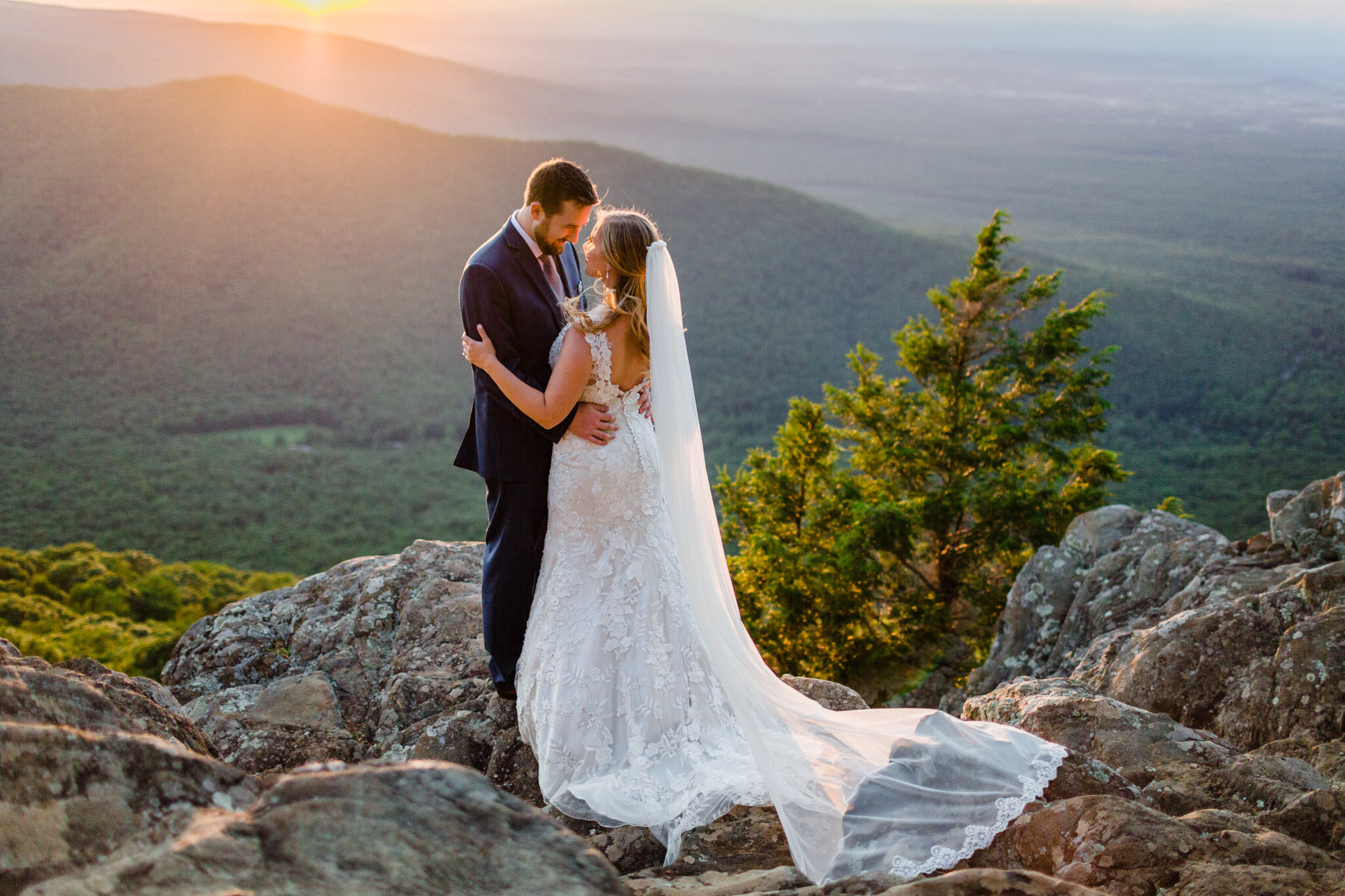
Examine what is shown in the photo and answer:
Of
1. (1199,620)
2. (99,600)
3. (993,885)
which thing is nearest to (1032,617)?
(1199,620)

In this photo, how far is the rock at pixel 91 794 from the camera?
163cm

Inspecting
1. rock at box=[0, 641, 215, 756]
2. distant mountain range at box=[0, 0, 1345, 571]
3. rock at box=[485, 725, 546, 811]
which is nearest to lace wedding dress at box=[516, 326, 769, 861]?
rock at box=[485, 725, 546, 811]

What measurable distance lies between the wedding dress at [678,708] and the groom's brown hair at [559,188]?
0.54 meters

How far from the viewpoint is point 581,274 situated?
5109 mm

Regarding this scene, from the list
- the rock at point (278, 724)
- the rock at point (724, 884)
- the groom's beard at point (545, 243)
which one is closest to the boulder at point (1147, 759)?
the rock at point (724, 884)

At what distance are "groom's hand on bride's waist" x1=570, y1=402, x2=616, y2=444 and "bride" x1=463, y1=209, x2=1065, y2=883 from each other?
0.17ft

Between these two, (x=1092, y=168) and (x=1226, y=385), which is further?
(x=1092, y=168)

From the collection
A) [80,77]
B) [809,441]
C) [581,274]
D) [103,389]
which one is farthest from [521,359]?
[80,77]

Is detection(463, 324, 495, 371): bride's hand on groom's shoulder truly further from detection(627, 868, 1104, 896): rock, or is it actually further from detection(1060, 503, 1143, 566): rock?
detection(1060, 503, 1143, 566): rock

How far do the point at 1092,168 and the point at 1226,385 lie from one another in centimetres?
9665

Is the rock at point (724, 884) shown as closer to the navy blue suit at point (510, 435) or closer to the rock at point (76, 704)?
the rock at point (76, 704)

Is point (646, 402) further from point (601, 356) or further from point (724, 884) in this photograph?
point (724, 884)

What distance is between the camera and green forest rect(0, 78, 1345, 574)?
45094 mm

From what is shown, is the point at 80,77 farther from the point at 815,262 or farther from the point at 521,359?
the point at 521,359
